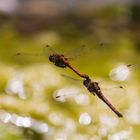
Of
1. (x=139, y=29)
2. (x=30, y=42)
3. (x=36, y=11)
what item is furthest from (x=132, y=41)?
(x=36, y=11)

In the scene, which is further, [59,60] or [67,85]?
[67,85]

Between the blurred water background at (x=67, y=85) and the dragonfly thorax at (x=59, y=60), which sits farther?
the blurred water background at (x=67, y=85)

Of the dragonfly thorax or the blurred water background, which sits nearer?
the dragonfly thorax

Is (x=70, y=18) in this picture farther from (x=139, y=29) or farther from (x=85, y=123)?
(x=85, y=123)

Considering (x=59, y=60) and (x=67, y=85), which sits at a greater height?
(x=59, y=60)

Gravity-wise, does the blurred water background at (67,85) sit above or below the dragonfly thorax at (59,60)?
below

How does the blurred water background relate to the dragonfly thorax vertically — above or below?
below

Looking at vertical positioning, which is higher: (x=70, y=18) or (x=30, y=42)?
(x=30, y=42)

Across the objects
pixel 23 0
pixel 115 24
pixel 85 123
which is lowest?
pixel 23 0
